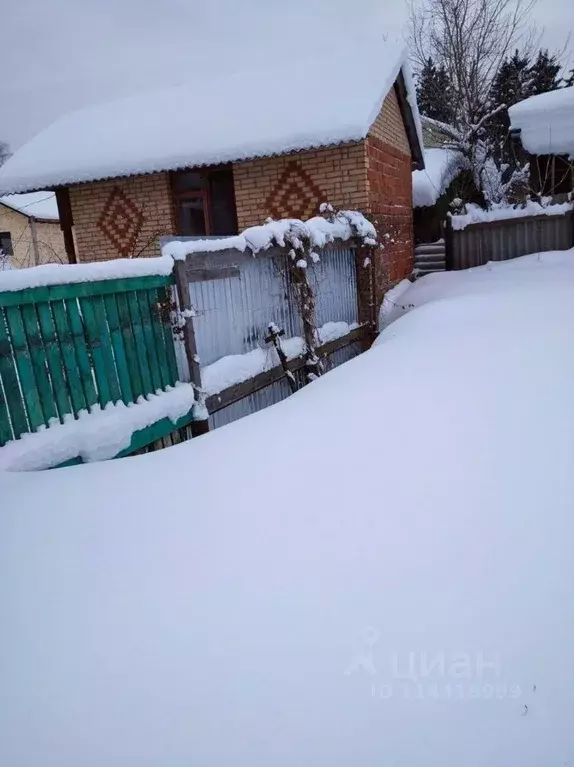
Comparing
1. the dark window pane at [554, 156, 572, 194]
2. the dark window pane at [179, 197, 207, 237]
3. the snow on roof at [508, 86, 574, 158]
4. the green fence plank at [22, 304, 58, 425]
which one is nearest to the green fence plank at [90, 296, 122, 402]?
the green fence plank at [22, 304, 58, 425]

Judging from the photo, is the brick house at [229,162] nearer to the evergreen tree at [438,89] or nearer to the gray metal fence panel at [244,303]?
the gray metal fence panel at [244,303]

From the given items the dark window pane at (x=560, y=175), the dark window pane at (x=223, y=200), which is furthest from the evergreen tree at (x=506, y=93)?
the dark window pane at (x=223, y=200)

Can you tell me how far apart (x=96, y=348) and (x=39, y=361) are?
0.43 metres

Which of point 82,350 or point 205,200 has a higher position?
point 205,200

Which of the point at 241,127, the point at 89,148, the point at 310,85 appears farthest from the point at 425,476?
the point at 89,148

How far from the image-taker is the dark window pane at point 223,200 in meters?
10.1

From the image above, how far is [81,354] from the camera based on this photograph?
10.2ft

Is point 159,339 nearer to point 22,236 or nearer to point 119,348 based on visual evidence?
point 119,348

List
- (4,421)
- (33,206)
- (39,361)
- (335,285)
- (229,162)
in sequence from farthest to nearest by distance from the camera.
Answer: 1. (33,206)
2. (229,162)
3. (335,285)
4. (39,361)
5. (4,421)

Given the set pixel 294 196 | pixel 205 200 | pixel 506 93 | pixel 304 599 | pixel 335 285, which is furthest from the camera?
pixel 506 93

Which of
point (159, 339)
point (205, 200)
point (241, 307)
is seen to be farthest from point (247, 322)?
point (205, 200)

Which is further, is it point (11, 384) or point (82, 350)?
point (82, 350)

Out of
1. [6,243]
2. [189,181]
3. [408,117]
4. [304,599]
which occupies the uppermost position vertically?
[408,117]

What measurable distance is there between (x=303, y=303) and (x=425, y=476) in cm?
359
